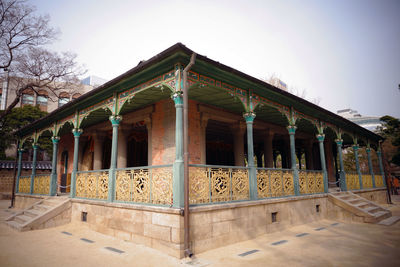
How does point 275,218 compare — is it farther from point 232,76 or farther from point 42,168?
point 42,168

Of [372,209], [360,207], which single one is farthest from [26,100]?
[372,209]

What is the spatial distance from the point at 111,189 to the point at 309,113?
892cm

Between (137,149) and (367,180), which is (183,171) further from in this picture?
(367,180)

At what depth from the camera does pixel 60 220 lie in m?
8.92

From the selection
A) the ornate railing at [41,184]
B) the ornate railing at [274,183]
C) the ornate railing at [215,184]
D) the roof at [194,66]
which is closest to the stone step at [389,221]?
the ornate railing at [274,183]

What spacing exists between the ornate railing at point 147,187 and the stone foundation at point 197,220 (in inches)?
10.2

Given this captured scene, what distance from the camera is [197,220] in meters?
5.82

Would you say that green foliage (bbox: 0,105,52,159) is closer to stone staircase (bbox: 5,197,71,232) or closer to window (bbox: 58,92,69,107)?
window (bbox: 58,92,69,107)

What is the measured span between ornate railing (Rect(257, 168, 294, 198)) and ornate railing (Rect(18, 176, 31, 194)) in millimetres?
12003

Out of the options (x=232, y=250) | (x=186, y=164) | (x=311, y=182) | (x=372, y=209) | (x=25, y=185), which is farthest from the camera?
(x=25, y=185)

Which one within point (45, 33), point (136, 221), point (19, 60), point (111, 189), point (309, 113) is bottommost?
point (136, 221)

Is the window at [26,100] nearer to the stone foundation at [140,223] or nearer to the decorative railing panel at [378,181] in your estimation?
the stone foundation at [140,223]

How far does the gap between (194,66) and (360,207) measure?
31.0 feet

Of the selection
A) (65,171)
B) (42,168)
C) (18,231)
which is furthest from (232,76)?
(42,168)
